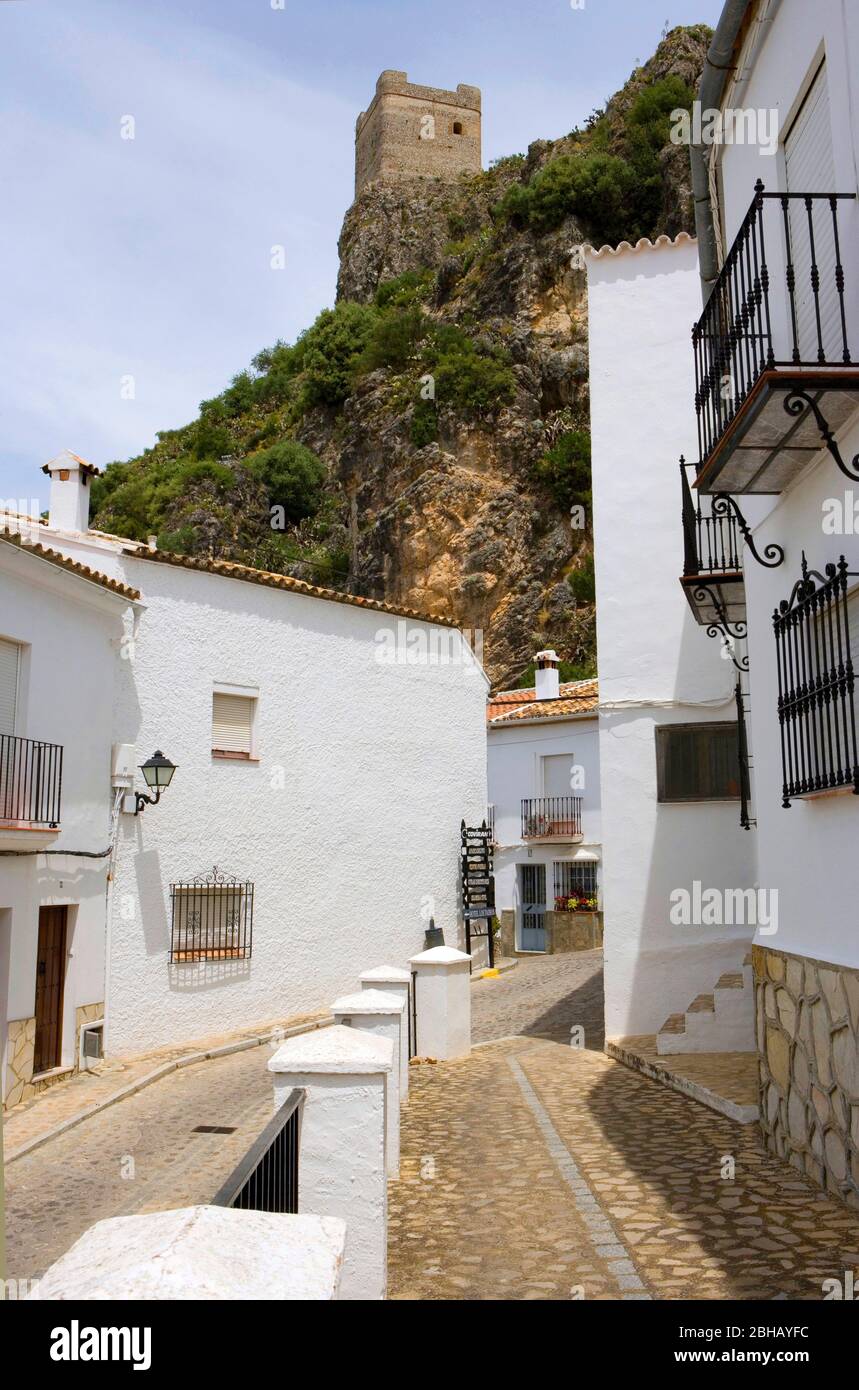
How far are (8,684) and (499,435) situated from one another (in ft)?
77.9

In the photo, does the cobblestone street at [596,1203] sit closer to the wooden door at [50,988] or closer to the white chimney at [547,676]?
the wooden door at [50,988]

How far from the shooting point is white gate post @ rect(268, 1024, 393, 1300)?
4.30 m

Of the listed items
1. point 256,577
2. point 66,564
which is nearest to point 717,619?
point 66,564

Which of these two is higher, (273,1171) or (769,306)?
(769,306)

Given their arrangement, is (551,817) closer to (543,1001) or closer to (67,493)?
(543,1001)

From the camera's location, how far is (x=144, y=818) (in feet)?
45.0

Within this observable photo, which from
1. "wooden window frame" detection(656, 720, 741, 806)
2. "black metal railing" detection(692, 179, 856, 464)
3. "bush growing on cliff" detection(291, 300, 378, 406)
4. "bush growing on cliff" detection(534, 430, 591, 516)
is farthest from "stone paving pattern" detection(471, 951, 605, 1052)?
"bush growing on cliff" detection(291, 300, 378, 406)

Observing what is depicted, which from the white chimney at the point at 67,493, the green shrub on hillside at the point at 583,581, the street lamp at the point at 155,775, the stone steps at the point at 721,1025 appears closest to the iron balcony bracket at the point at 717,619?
the stone steps at the point at 721,1025

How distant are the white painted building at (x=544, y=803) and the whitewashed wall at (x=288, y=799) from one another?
6585 mm

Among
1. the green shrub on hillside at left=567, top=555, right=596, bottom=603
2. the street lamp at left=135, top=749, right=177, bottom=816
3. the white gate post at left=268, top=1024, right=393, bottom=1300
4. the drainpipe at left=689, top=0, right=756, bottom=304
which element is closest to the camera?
the white gate post at left=268, top=1024, right=393, bottom=1300

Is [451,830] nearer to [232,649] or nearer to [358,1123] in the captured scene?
[232,649]

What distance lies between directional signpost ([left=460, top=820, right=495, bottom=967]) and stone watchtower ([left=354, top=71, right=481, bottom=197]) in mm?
44040

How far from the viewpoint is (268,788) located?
15.6 meters

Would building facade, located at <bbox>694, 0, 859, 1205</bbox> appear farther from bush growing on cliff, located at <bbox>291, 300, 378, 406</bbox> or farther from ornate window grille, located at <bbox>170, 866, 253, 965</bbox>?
bush growing on cliff, located at <bbox>291, 300, 378, 406</bbox>
